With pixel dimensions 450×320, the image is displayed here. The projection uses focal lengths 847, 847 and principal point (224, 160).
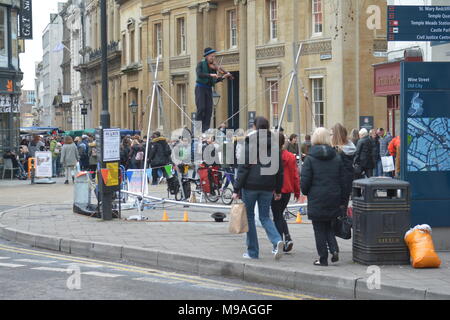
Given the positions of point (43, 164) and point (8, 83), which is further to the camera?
point (8, 83)

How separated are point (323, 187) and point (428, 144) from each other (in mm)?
2168

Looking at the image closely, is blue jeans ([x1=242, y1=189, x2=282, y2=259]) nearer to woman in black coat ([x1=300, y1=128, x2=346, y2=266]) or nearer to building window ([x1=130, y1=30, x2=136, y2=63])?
woman in black coat ([x1=300, y1=128, x2=346, y2=266])

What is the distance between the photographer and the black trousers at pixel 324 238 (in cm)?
1093

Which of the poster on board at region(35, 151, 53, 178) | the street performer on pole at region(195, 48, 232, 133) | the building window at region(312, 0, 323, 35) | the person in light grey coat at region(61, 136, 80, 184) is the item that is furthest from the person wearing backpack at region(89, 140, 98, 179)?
the building window at region(312, 0, 323, 35)

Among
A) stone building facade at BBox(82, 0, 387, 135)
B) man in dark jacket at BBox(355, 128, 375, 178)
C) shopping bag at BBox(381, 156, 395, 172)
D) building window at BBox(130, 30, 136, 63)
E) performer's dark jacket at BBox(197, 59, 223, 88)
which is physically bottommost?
shopping bag at BBox(381, 156, 395, 172)

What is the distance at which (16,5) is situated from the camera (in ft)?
130

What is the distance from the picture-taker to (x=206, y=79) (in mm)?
19141

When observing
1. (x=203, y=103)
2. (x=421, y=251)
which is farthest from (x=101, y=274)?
(x=203, y=103)

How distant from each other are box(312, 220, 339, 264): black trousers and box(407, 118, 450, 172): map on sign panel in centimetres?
176

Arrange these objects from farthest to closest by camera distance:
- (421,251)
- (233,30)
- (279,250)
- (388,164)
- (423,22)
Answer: (233,30) < (388,164) < (423,22) < (279,250) < (421,251)

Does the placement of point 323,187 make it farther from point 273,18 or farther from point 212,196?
point 273,18

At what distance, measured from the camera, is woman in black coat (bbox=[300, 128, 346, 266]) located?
10.9 m

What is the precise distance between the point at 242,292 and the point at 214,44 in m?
37.6
